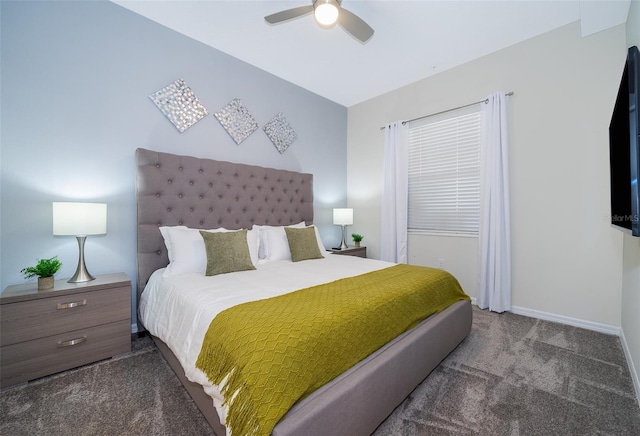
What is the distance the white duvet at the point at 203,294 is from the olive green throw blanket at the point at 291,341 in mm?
109

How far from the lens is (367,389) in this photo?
1.24m

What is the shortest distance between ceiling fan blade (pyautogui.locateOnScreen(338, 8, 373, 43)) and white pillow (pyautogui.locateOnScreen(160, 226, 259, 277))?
214 cm

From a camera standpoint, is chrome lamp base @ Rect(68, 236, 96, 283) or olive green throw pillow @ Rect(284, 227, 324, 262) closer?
chrome lamp base @ Rect(68, 236, 96, 283)

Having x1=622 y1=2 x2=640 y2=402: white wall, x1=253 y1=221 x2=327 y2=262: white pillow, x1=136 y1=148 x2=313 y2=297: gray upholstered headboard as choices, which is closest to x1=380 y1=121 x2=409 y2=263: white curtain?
x1=136 y1=148 x2=313 y2=297: gray upholstered headboard

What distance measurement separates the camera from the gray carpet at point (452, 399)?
4.45 feet

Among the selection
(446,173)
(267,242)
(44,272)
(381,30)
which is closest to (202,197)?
(267,242)

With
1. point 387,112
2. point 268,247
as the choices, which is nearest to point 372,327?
point 268,247

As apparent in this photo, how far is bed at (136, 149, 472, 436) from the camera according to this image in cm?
113

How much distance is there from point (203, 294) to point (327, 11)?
6.98 feet

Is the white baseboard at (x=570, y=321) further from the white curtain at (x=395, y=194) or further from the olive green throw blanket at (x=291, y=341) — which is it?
the olive green throw blanket at (x=291, y=341)

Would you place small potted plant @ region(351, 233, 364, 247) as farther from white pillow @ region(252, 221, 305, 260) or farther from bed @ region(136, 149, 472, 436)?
white pillow @ region(252, 221, 305, 260)

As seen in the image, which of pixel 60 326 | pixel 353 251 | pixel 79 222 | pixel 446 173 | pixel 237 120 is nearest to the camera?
pixel 60 326

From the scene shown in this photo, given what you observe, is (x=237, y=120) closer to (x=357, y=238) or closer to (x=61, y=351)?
(x=357, y=238)

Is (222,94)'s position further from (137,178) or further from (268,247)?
(268,247)
